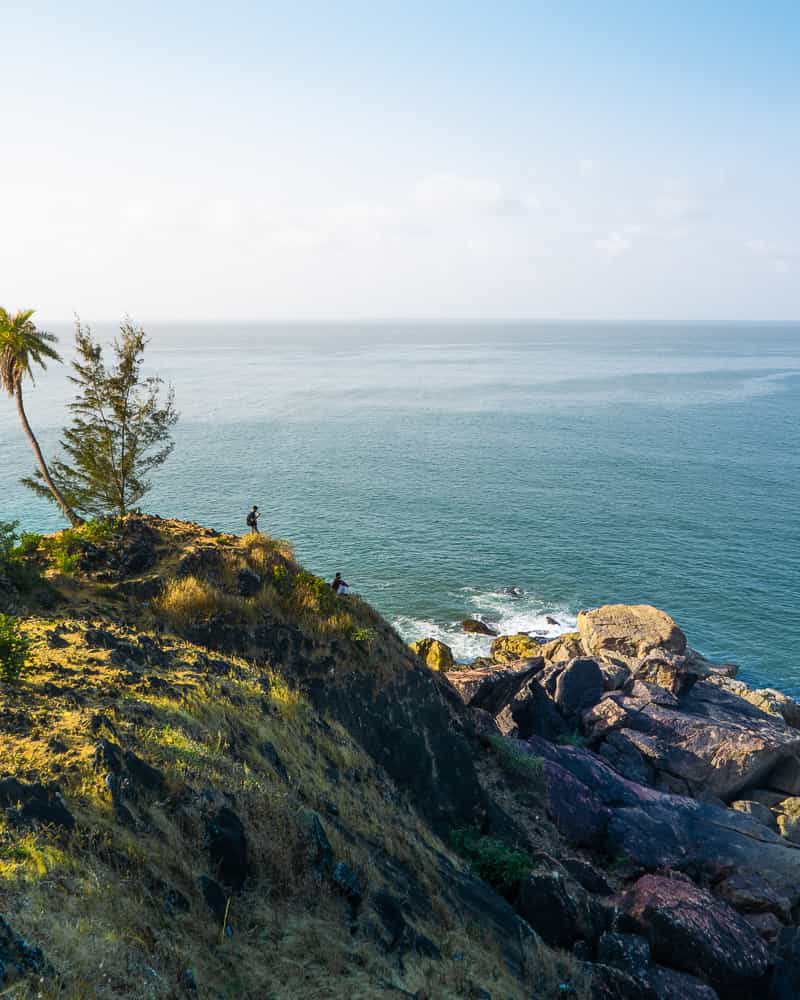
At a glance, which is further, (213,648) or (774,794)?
(774,794)

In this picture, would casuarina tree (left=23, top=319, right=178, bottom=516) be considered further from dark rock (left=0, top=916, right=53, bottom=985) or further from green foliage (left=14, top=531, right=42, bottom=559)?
dark rock (left=0, top=916, right=53, bottom=985)

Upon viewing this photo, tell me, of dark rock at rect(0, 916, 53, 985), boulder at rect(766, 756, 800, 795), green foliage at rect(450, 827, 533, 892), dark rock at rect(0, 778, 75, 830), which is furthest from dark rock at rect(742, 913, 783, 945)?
dark rock at rect(0, 916, 53, 985)

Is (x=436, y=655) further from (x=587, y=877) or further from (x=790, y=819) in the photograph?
(x=587, y=877)

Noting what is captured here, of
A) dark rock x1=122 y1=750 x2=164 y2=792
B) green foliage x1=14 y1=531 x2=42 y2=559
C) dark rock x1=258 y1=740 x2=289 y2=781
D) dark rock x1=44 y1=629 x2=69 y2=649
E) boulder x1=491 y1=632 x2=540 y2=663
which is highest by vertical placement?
green foliage x1=14 y1=531 x2=42 y2=559

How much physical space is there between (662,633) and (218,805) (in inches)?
1545

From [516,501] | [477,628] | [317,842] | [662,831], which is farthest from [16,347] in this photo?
[516,501]

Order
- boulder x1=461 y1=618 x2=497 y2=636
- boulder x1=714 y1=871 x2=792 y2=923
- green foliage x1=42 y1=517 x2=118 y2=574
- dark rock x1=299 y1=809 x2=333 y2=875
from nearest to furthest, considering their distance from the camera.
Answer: dark rock x1=299 y1=809 x2=333 y2=875 < boulder x1=714 y1=871 x2=792 y2=923 < green foliage x1=42 y1=517 x2=118 y2=574 < boulder x1=461 y1=618 x2=497 y2=636

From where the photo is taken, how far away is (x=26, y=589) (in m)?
17.4

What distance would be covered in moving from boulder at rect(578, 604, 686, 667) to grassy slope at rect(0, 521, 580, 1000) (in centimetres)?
2959

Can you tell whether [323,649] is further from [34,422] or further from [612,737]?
[34,422]

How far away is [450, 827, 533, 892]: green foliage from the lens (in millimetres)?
15641

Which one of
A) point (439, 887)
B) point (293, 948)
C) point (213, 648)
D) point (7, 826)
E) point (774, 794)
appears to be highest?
Answer: point (7, 826)

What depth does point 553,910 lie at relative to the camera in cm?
1437

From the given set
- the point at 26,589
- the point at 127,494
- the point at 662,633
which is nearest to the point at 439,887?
the point at 26,589
